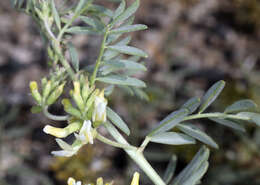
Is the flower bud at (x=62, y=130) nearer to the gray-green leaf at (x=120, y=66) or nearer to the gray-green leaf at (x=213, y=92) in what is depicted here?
the gray-green leaf at (x=120, y=66)

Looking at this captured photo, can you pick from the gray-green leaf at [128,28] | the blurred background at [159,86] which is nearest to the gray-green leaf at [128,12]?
the gray-green leaf at [128,28]

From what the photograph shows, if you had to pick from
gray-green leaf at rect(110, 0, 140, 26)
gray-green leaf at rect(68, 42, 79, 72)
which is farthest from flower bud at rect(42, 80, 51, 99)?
gray-green leaf at rect(110, 0, 140, 26)

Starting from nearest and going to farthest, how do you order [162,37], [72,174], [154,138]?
[154,138], [72,174], [162,37]

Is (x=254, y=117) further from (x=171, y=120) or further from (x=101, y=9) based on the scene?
(x=101, y=9)

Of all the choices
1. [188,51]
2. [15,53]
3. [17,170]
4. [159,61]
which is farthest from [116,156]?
[15,53]

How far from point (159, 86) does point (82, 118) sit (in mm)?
1920

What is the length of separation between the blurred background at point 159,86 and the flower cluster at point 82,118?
1.27 meters

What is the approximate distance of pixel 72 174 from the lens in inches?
81.9

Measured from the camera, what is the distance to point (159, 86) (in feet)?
8.97

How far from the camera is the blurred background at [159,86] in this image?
90.2 inches

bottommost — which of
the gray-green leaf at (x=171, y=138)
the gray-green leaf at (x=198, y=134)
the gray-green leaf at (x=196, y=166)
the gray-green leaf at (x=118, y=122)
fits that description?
the gray-green leaf at (x=196, y=166)

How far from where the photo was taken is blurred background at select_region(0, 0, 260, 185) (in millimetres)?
2291

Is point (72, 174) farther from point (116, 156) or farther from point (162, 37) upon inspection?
point (162, 37)

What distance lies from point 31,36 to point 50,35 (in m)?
2.79
